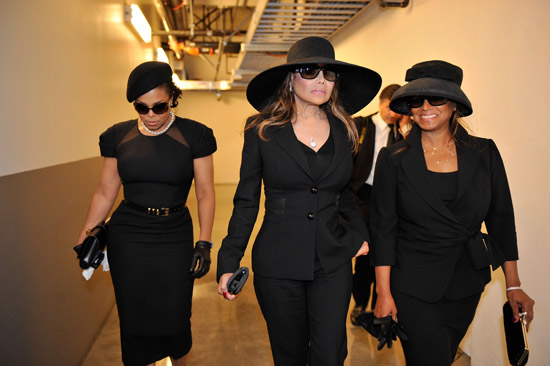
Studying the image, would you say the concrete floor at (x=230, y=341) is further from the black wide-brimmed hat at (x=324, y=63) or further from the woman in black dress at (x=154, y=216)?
the black wide-brimmed hat at (x=324, y=63)

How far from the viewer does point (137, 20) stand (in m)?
6.08

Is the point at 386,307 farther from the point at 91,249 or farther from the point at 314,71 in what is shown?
the point at 91,249

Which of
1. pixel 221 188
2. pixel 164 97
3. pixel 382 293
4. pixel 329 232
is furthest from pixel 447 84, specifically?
pixel 221 188

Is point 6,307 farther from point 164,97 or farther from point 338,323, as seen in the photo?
point 338,323

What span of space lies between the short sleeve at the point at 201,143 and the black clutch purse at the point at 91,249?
0.66 meters

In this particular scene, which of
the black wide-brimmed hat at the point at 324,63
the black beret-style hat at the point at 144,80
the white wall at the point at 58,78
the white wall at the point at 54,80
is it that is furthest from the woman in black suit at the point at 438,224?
the white wall at the point at 54,80

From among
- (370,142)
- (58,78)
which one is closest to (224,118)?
(370,142)

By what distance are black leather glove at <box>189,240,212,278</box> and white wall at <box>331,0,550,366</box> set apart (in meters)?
1.76

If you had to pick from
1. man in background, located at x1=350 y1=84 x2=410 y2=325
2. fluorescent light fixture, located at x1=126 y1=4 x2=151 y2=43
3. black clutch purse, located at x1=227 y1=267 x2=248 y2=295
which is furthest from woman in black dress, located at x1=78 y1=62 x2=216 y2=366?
fluorescent light fixture, located at x1=126 y1=4 x2=151 y2=43

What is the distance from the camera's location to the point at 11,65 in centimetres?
230

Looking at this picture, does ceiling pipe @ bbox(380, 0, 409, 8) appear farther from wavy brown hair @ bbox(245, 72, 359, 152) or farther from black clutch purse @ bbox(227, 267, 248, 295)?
black clutch purse @ bbox(227, 267, 248, 295)

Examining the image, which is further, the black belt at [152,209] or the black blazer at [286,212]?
the black belt at [152,209]

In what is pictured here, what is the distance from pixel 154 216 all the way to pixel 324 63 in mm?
1244

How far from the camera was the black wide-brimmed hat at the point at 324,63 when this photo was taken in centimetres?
193
